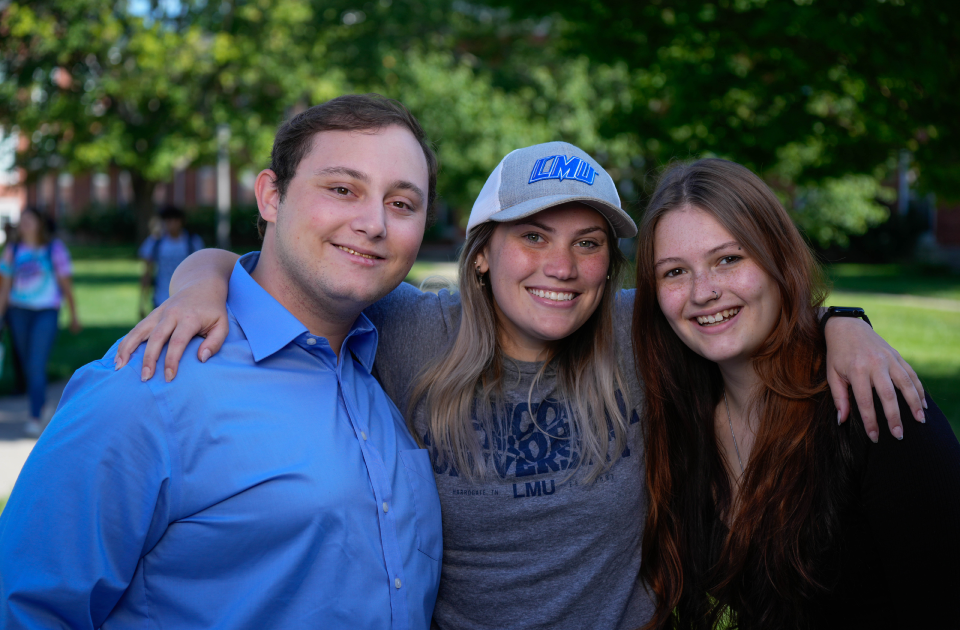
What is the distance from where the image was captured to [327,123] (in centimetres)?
232

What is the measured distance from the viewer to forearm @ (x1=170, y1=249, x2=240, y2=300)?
2.45 metres

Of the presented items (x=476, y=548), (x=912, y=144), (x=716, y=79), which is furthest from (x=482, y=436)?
(x=912, y=144)

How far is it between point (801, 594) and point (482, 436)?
1121mm

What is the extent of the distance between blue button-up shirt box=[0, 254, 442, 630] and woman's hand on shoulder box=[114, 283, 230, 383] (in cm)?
3

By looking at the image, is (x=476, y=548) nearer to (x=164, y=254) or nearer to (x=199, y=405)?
(x=199, y=405)

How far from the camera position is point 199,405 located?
1927 mm

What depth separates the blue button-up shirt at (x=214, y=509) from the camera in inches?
69.7

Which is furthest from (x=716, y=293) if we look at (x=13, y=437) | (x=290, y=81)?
(x=290, y=81)

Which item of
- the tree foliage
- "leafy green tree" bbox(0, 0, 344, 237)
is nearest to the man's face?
the tree foliage

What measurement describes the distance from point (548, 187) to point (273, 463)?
136 cm

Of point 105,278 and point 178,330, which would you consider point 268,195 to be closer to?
point 178,330

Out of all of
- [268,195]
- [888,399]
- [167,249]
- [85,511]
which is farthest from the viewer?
[167,249]

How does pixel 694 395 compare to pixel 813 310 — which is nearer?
pixel 813 310

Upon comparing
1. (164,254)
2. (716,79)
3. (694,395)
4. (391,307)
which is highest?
(716,79)
